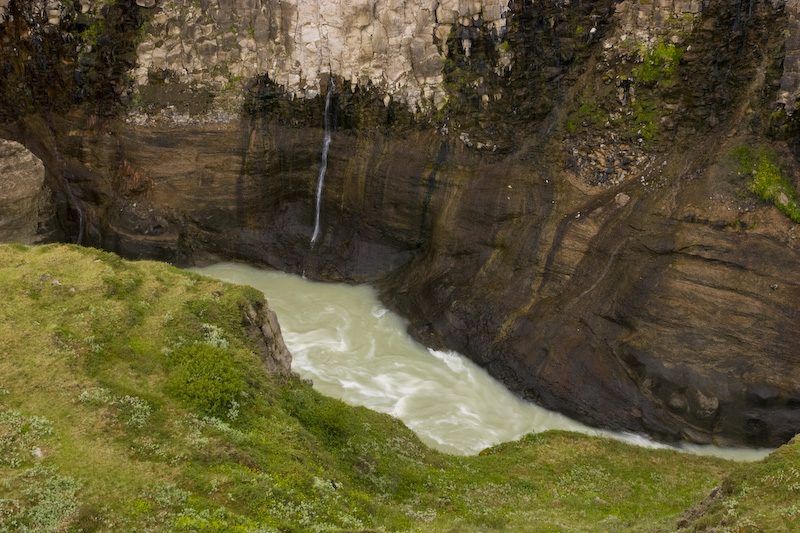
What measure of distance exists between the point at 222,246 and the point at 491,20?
51.4ft

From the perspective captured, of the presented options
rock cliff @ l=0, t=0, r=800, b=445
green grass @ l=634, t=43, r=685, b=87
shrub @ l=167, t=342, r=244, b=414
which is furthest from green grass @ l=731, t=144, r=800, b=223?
shrub @ l=167, t=342, r=244, b=414

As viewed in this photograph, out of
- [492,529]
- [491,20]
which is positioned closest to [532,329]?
[492,529]

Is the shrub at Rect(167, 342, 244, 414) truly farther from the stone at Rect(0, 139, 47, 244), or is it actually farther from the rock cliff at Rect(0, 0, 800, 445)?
the stone at Rect(0, 139, 47, 244)

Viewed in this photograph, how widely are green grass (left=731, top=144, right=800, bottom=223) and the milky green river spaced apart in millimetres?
7913

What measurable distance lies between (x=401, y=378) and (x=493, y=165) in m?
9.72

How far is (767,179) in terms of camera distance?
19875 mm

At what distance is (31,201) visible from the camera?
82.8ft

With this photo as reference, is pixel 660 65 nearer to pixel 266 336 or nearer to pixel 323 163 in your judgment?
pixel 323 163

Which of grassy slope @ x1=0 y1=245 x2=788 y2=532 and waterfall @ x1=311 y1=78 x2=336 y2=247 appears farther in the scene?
waterfall @ x1=311 y1=78 x2=336 y2=247

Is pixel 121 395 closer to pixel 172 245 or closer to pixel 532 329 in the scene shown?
pixel 532 329

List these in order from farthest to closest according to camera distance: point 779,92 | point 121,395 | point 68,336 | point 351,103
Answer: point 351,103 < point 779,92 < point 68,336 < point 121,395

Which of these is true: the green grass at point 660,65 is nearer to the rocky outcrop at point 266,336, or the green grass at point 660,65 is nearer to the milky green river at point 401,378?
the milky green river at point 401,378

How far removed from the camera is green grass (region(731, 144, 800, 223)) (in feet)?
63.6

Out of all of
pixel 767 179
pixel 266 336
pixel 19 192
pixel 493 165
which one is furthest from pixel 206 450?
pixel 19 192
